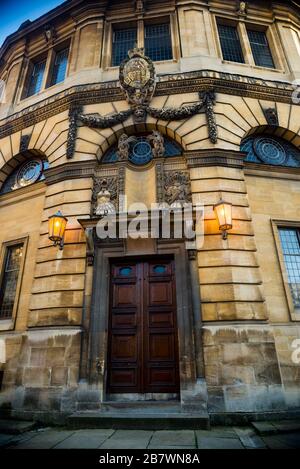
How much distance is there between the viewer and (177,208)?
27.5 feet

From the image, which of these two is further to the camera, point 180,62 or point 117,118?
point 180,62

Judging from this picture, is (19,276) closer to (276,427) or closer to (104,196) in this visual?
(104,196)

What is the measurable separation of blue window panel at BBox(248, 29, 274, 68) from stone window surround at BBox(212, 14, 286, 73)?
5.8 inches

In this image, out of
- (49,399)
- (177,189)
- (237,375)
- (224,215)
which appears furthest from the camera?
(177,189)

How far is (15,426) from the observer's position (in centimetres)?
657

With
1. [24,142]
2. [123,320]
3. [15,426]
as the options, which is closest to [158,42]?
[24,142]

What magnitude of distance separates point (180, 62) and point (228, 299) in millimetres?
9774

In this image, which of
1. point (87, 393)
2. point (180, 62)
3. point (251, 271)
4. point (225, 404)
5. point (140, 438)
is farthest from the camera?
point (180, 62)

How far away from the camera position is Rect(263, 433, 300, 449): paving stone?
16.3ft

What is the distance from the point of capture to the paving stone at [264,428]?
18.9 ft

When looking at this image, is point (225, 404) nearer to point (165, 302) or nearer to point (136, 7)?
point (165, 302)

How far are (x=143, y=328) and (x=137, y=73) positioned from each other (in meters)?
9.57

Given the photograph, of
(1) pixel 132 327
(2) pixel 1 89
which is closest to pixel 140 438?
(1) pixel 132 327

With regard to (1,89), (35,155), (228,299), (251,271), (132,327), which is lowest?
(132,327)
